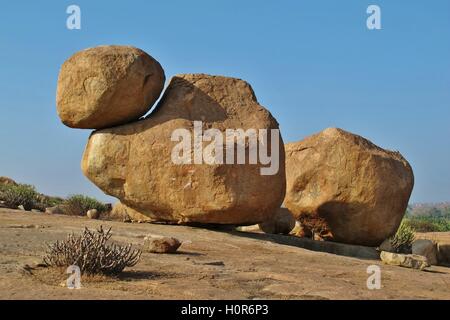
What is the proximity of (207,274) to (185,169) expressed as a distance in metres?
4.41

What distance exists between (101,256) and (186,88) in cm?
623

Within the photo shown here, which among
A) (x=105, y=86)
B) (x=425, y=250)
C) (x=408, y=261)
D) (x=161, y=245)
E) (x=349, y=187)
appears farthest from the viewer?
(x=425, y=250)

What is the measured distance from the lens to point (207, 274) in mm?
7062

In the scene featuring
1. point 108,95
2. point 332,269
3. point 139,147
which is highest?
point 108,95

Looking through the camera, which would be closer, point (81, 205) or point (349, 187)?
point (349, 187)

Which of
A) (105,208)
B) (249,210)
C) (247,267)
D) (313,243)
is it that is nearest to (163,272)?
(247,267)

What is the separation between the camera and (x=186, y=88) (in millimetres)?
12250

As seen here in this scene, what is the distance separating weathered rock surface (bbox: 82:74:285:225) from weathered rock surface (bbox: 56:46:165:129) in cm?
33

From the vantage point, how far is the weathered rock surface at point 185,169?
11203mm

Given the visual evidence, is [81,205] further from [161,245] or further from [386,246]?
[161,245]

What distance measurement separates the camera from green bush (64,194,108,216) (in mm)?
19920

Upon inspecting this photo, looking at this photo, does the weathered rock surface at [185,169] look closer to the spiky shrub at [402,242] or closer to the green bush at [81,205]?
the spiky shrub at [402,242]

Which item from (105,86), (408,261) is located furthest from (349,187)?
(105,86)
